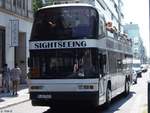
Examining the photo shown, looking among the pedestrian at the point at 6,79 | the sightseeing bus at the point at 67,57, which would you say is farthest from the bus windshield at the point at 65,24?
the pedestrian at the point at 6,79

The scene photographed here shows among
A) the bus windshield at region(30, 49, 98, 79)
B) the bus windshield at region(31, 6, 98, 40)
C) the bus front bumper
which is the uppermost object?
the bus windshield at region(31, 6, 98, 40)

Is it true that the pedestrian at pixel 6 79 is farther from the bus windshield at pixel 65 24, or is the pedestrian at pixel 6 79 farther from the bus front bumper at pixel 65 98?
the bus front bumper at pixel 65 98

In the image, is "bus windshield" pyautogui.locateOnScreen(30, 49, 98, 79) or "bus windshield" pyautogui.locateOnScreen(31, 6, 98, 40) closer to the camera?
"bus windshield" pyautogui.locateOnScreen(30, 49, 98, 79)

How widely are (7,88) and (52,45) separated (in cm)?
1340

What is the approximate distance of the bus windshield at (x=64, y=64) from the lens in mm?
15648

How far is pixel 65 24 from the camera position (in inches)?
637

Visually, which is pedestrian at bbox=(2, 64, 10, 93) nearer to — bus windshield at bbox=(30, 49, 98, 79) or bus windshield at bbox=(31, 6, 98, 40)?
bus windshield at bbox=(31, 6, 98, 40)

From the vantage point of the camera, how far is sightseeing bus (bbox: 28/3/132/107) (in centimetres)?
1558

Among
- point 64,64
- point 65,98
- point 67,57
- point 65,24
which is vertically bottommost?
point 65,98

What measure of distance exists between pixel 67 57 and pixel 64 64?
0.85 ft

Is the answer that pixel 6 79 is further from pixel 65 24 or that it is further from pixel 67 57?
pixel 67 57

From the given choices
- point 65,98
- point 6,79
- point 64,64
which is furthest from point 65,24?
point 6,79

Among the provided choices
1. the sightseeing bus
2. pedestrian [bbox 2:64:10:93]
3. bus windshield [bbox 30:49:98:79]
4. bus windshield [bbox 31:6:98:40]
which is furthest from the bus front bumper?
pedestrian [bbox 2:64:10:93]

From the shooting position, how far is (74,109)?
59.8 feet
